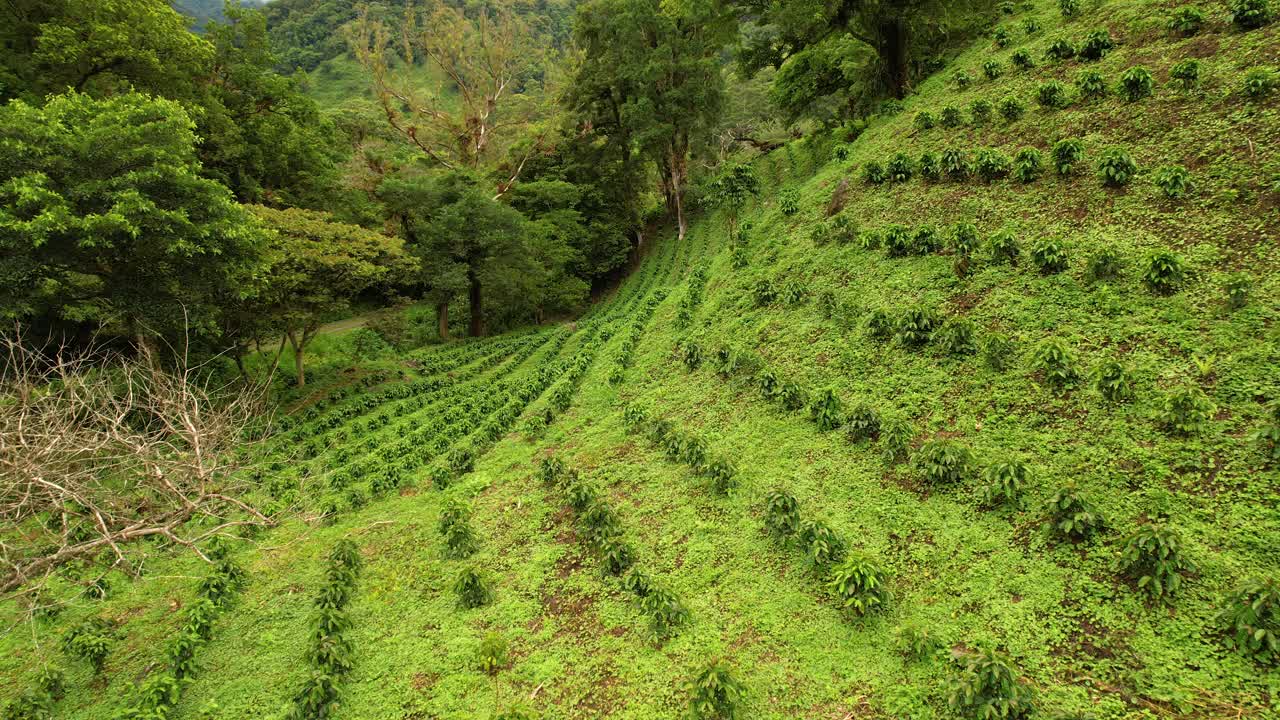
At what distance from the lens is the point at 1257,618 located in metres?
5.11

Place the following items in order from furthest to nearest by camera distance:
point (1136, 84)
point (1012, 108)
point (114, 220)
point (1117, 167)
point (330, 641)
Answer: point (1012, 108)
point (114, 220)
point (1136, 84)
point (1117, 167)
point (330, 641)

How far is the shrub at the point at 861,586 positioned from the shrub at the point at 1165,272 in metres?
7.17

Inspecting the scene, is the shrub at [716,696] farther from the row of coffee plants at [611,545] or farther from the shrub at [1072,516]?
the shrub at [1072,516]

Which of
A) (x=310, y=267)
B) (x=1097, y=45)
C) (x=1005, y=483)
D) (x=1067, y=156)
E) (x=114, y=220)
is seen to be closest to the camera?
(x=1005, y=483)

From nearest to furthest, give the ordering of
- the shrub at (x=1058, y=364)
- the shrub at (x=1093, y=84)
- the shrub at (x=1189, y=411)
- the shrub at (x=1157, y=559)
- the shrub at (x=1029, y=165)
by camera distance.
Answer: the shrub at (x=1157, y=559)
the shrub at (x=1189, y=411)
the shrub at (x=1058, y=364)
the shrub at (x=1029, y=165)
the shrub at (x=1093, y=84)

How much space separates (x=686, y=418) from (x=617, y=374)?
3690 mm

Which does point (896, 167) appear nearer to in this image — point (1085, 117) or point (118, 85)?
point (1085, 117)

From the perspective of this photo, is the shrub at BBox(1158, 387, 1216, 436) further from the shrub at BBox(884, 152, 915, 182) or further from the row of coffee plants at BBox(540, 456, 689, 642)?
the shrub at BBox(884, 152, 915, 182)

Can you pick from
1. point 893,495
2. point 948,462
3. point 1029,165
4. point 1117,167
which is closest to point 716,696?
point 893,495

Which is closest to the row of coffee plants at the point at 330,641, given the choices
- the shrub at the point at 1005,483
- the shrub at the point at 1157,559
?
the shrub at the point at 1005,483

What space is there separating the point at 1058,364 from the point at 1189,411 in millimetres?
1736

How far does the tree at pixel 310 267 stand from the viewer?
20.8m

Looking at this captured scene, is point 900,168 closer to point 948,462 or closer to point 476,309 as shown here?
point 948,462

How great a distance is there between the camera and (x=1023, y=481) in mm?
7598
